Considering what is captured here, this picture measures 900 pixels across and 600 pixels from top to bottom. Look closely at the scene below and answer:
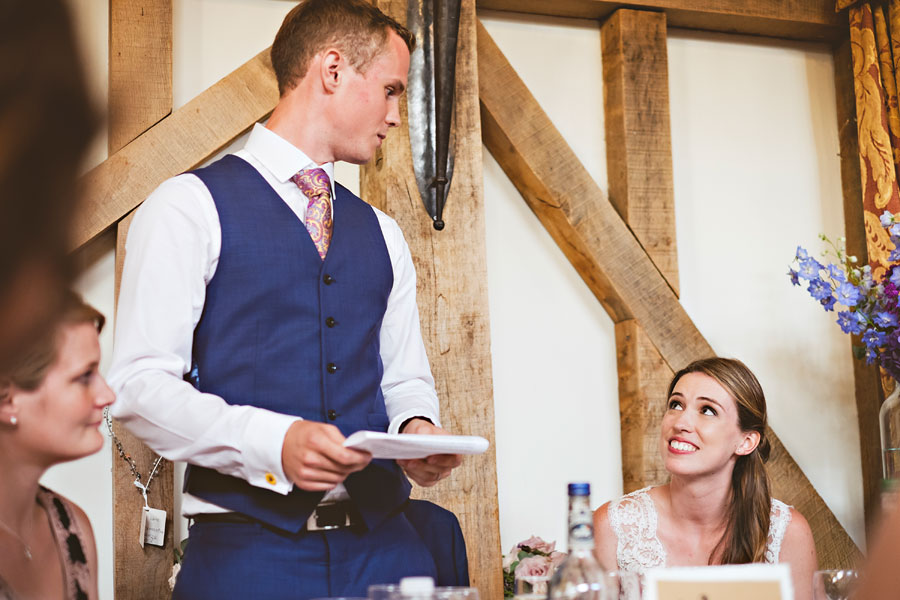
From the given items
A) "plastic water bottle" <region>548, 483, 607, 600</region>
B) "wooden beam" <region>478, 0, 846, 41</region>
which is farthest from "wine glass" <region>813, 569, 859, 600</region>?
"wooden beam" <region>478, 0, 846, 41</region>

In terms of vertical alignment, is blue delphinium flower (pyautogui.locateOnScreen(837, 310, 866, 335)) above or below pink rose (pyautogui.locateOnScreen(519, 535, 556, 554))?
above

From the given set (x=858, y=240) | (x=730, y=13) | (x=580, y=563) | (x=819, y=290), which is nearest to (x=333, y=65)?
(x=580, y=563)

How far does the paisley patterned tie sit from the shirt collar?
15mm

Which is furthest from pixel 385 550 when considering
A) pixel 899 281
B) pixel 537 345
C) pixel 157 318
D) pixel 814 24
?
pixel 814 24

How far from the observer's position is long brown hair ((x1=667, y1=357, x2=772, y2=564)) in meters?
2.35

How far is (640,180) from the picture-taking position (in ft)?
9.73

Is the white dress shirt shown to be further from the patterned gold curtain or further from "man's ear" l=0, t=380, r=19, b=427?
the patterned gold curtain

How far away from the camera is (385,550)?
5.04 feet

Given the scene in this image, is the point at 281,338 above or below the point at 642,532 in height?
above

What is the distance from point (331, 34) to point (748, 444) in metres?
1.46

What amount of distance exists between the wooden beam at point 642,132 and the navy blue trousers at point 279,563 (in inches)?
67.1

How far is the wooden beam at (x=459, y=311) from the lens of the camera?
98.7 inches

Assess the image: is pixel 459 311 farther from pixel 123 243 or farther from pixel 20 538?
pixel 20 538

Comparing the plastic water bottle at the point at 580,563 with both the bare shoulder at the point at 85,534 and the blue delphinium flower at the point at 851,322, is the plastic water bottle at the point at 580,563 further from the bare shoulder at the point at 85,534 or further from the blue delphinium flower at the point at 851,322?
the blue delphinium flower at the point at 851,322
